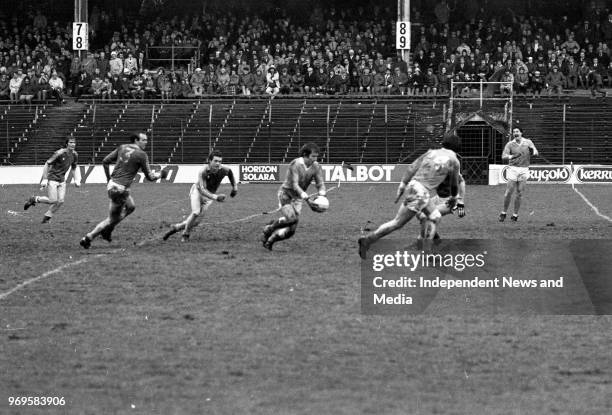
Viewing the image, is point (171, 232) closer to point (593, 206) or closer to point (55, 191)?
point (55, 191)

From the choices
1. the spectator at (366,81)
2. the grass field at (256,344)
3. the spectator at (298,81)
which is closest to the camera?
the grass field at (256,344)

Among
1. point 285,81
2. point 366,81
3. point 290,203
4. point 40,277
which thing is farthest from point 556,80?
point 40,277

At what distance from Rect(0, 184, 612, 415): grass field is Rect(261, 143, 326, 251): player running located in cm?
31

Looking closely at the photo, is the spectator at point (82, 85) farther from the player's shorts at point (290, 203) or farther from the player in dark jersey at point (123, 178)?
the player's shorts at point (290, 203)

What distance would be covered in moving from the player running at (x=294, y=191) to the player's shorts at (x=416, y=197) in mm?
1984

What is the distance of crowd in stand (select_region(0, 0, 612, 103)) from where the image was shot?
4294cm

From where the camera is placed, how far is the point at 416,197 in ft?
49.9

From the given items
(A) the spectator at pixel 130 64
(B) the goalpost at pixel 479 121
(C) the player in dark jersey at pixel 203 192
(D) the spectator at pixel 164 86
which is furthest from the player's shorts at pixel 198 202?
(A) the spectator at pixel 130 64

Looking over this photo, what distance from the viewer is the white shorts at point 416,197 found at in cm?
1516

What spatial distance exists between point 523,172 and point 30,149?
82.0 feet

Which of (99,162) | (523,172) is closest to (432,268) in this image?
(523,172)

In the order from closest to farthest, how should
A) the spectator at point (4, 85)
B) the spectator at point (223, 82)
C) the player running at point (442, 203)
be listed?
1. the player running at point (442, 203)
2. the spectator at point (223, 82)
3. the spectator at point (4, 85)

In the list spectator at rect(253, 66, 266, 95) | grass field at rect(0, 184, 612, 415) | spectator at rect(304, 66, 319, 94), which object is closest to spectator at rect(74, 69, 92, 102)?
spectator at rect(253, 66, 266, 95)

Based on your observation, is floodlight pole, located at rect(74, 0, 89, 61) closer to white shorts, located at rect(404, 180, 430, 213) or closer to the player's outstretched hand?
the player's outstretched hand
